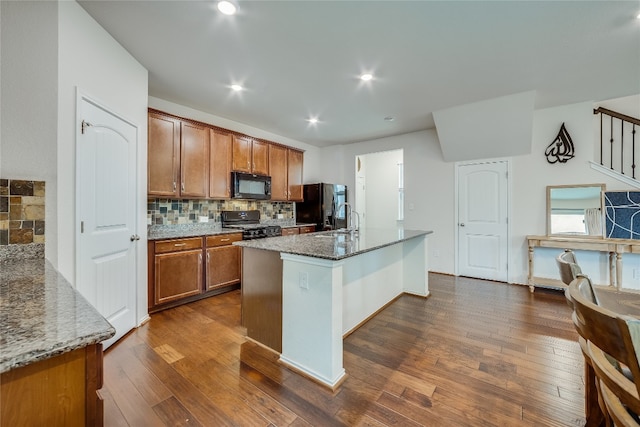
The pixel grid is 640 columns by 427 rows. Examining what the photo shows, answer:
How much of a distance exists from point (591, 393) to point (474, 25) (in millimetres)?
2495

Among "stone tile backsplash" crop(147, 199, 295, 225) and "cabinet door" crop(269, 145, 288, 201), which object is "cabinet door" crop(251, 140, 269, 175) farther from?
"stone tile backsplash" crop(147, 199, 295, 225)

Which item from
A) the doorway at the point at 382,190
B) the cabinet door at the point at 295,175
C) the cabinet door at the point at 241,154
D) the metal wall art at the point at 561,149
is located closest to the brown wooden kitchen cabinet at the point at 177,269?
the cabinet door at the point at 241,154

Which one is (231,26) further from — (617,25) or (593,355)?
(617,25)

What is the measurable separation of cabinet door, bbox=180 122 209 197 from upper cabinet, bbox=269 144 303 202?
4.14 ft

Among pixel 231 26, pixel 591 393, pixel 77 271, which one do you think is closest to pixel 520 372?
pixel 591 393

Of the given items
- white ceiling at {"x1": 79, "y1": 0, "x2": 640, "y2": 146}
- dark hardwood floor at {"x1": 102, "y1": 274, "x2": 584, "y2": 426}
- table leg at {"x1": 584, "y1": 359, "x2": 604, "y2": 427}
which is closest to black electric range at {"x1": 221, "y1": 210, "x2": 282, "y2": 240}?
dark hardwood floor at {"x1": 102, "y1": 274, "x2": 584, "y2": 426}

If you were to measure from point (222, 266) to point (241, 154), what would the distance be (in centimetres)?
176

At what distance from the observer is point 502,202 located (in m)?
4.20

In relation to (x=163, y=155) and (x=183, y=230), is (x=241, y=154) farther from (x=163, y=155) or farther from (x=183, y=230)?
(x=183, y=230)

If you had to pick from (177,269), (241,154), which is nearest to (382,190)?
(241,154)

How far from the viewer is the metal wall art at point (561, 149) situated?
12.2 ft

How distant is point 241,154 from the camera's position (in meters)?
4.18

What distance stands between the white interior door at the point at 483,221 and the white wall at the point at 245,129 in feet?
9.99

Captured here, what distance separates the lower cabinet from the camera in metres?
2.94
